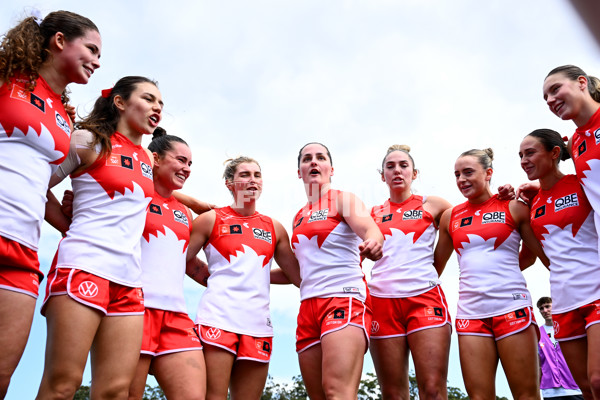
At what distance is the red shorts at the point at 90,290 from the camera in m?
3.47

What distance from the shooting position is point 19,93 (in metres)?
3.35

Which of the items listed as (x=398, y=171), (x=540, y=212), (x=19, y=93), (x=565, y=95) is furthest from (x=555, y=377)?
(x=19, y=93)

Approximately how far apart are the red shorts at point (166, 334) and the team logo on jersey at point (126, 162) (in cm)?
124

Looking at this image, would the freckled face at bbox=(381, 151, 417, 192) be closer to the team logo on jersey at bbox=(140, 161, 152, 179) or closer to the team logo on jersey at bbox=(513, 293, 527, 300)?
the team logo on jersey at bbox=(513, 293, 527, 300)

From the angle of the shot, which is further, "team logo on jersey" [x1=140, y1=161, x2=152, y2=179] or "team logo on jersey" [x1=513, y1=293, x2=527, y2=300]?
"team logo on jersey" [x1=513, y1=293, x2=527, y2=300]

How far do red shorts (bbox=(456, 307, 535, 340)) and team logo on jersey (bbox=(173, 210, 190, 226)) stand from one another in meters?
2.85

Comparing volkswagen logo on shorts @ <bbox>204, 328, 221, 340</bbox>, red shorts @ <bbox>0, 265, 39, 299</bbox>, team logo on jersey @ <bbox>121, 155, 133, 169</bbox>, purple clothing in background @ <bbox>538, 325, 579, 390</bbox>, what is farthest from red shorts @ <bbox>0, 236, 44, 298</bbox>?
purple clothing in background @ <bbox>538, 325, 579, 390</bbox>

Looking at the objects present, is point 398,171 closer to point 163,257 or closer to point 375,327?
point 375,327

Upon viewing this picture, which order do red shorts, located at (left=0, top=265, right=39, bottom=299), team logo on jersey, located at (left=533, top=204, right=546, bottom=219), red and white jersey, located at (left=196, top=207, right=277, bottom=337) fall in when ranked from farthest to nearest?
1. team logo on jersey, located at (left=533, top=204, right=546, bottom=219)
2. red and white jersey, located at (left=196, top=207, right=277, bottom=337)
3. red shorts, located at (left=0, top=265, right=39, bottom=299)

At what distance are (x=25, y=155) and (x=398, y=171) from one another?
397cm

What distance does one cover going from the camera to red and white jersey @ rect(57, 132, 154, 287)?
365 centimetres

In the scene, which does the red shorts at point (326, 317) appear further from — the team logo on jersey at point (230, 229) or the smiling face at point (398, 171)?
the smiling face at point (398, 171)

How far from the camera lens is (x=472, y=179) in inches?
225

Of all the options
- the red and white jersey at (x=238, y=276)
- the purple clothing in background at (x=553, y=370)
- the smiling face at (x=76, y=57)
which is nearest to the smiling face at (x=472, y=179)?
the red and white jersey at (x=238, y=276)
